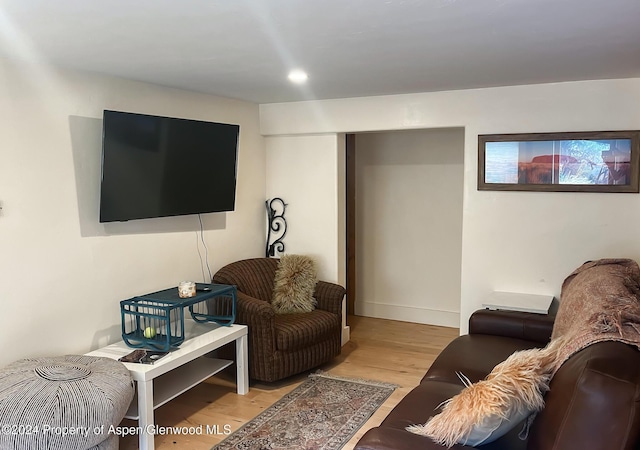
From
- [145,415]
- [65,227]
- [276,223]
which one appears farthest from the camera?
[276,223]

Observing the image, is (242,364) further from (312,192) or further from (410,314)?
(410,314)

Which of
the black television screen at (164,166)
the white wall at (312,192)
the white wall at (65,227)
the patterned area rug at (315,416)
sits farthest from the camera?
the white wall at (312,192)

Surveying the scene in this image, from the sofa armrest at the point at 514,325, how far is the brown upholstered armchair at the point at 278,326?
1111mm

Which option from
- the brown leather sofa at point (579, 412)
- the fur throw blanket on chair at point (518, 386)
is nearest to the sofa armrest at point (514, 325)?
the brown leather sofa at point (579, 412)

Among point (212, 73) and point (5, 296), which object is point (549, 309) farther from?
point (5, 296)

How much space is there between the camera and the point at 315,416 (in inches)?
134

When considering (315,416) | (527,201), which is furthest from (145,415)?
(527,201)

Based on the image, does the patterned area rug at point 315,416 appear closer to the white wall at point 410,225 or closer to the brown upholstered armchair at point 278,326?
the brown upholstered armchair at point 278,326

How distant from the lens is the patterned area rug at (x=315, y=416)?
3068mm

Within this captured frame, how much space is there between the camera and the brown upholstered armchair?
3774 millimetres

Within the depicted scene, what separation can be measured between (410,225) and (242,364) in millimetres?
2517

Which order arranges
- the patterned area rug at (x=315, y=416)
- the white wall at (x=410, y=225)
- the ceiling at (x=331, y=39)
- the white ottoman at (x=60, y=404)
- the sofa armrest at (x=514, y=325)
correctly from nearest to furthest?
the ceiling at (x=331, y=39) → the white ottoman at (x=60, y=404) → the patterned area rug at (x=315, y=416) → the sofa armrest at (x=514, y=325) → the white wall at (x=410, y=225)

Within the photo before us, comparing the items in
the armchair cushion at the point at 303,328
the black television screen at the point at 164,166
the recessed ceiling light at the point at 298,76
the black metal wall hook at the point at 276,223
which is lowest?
the armchair cushion at the point at 303,328

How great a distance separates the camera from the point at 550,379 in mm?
1929
